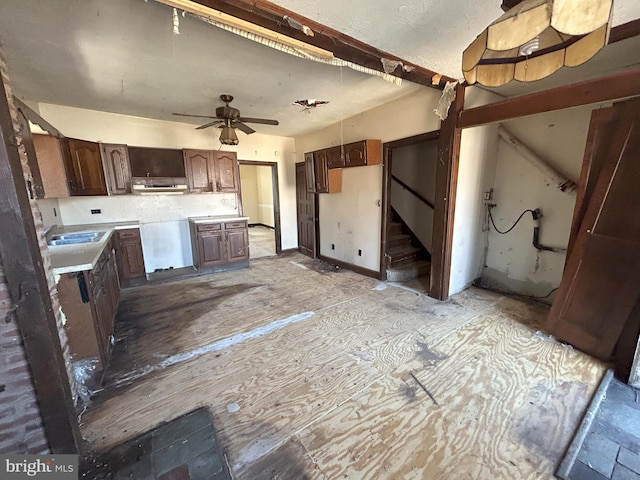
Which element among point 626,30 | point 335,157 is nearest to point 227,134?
point 335,157

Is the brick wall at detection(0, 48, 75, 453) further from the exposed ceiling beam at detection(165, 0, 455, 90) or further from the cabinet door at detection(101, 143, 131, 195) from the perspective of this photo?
the cabinet door at detection(101, 143, 131, 195)

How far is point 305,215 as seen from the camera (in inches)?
221

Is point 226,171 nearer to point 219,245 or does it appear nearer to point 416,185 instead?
point 219,245

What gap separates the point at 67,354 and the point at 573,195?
4953 mm

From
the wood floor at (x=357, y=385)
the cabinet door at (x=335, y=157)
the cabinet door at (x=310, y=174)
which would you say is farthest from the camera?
the cabinet door at (x=310, y=174)

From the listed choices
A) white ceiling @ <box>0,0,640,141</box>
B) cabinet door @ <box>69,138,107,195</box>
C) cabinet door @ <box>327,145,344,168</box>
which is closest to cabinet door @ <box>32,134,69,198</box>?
cabinet door @ <box>69,138,107,195</box>

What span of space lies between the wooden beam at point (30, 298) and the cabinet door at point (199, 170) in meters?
3.26

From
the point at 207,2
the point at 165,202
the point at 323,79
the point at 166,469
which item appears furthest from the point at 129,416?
the point at 165,202

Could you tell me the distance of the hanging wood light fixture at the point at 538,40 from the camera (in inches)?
36.0

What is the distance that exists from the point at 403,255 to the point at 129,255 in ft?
14.1

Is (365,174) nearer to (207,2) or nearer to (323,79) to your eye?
(323,79)

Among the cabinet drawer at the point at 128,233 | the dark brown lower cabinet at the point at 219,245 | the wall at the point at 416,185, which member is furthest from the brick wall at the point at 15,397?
the wall at the point at 416,185

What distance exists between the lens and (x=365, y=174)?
402 cm

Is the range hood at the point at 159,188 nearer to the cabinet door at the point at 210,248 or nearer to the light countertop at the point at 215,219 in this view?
the light countertop at the point at 215,219
